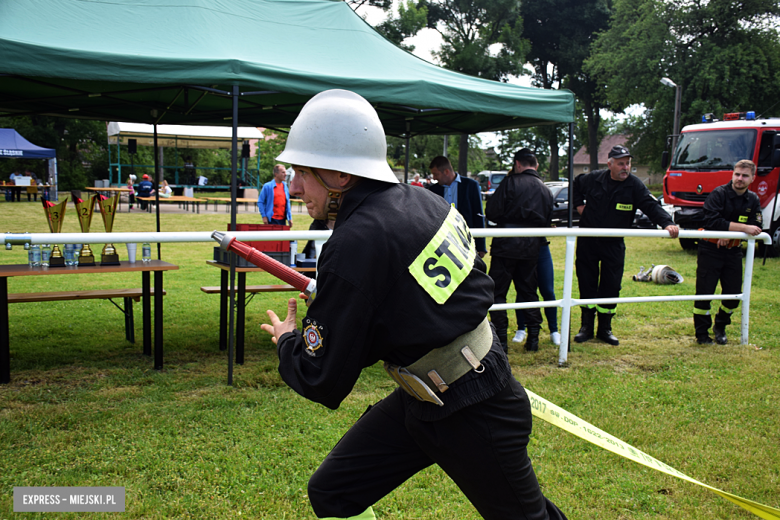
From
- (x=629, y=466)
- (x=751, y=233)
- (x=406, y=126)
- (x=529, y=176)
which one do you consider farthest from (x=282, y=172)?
(x=629, y=466)

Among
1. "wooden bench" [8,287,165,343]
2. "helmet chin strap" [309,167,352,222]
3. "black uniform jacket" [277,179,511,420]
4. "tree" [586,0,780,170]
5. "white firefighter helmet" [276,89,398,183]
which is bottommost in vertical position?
"wooden bench" [8,287,165,343]

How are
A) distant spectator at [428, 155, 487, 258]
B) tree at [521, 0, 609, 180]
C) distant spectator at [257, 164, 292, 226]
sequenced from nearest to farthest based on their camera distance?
1. distant spectator at [428, 155, 487, 258]
2. distant spectator at [257, 164, 292, 226]
3. tree at [521, 0, 609, 180]

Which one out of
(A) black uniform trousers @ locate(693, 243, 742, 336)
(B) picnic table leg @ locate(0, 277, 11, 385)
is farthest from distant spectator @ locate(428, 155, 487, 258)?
(B) picnic table leg @ locate(0, 277, 11, 385)

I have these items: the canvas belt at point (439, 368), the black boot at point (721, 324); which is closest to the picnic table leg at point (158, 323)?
the canvas belt at point (439, 368)

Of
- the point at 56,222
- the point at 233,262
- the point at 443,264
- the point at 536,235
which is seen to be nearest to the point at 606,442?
the point at 443,264

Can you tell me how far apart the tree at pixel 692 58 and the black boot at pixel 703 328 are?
87.5ft

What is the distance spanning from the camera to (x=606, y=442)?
283cm

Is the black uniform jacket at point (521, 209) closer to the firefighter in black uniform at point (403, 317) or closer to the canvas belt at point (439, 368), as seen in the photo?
the firefighter in black uniform at point (403, 317)

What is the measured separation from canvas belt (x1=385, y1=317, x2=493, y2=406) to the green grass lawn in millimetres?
1500

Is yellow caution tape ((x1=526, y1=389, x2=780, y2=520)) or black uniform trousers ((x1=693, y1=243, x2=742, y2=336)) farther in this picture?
black uniform trousers ((x1=693, y1=243, x2=742, y2=336))

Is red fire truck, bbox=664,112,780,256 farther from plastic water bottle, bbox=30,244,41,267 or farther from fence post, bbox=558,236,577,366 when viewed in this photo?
plastic water bottle, bbox=30,244,41,267

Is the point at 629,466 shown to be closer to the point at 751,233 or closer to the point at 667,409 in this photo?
the point at 667,409

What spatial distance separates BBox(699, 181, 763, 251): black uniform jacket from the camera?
6.57 meters

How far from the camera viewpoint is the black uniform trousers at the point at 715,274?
6457mm
